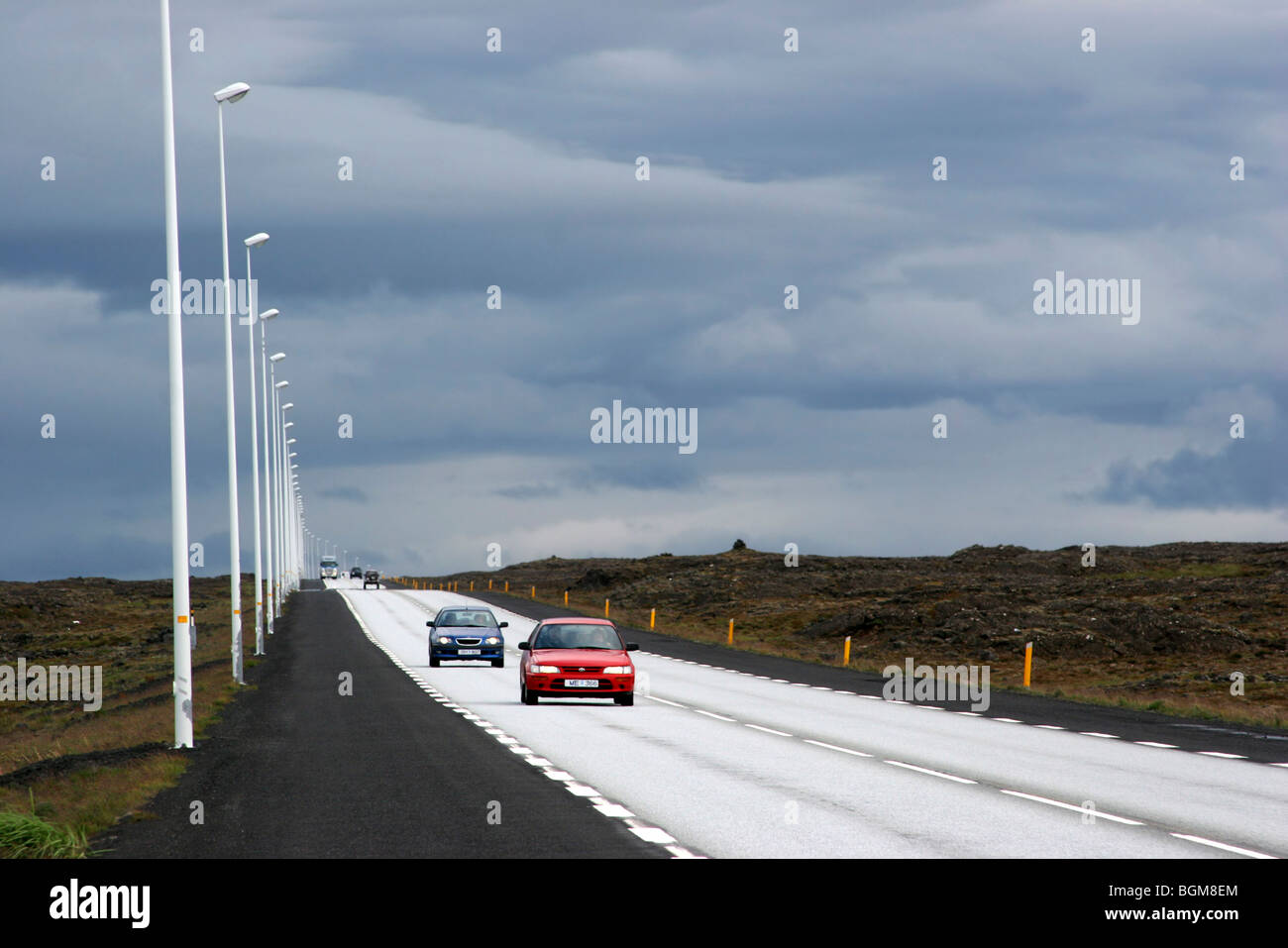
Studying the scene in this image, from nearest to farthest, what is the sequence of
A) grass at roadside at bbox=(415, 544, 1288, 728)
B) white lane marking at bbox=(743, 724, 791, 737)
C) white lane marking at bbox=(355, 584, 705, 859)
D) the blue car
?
white lane marking at bbox=(355, 584, 705, 859) < white lane marking at bbox=(743, 724, 791, 737) < the blue car < grass at roadside at bbox=(415, 544, 1288, 728)

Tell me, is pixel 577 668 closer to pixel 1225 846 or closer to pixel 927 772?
pixel 927 772

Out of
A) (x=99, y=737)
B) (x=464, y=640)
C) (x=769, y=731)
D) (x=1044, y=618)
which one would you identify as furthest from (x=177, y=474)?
(x=1044, y=618)

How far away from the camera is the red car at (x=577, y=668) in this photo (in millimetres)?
29297

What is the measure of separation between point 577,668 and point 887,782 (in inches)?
526

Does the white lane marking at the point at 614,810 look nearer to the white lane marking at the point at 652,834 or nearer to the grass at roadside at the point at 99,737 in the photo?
the white lane marking at the point at 652,834

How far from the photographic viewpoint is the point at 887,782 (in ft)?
54.4

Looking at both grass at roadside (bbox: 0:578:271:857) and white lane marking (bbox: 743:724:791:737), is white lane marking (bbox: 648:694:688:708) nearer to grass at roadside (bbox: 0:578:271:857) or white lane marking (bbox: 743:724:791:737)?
white lane marking (bbox: 743:724:791:737)

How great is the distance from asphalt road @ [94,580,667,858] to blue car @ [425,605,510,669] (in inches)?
652

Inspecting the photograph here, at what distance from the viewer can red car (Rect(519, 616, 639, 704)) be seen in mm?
29297

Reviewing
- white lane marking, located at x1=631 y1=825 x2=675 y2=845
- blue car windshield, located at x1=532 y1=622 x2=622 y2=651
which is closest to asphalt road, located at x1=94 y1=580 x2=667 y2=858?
white lane marking, located at x1=631 y1=825 x2=675 y2=845
